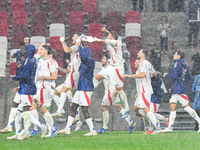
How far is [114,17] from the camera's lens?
2019 centimetres

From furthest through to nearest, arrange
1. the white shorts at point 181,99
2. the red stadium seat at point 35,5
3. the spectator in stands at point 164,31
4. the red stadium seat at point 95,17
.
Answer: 1. the red stadium seat at point 35,5
2. the red stadium seat at point 95,17
3. the spectator in stands at point 164,31
4. the white shorts at point 181,99

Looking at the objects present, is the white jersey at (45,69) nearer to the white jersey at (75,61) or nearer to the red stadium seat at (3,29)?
the white jersey at (75,61)

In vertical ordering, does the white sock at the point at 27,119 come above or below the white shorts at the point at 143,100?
below

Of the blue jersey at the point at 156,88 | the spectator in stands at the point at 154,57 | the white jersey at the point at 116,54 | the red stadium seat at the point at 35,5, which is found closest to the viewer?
the white jersey at the point at 116,54

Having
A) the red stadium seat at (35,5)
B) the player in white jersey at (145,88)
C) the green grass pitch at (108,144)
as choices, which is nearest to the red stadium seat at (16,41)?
the red stadium seat at (35,5)

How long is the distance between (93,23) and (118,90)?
8.65 metres

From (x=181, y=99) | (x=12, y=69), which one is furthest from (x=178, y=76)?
(x=12, y=69)

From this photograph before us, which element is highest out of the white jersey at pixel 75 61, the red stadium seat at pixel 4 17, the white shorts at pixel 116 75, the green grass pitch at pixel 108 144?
the red stadium seat at pixel 4 17

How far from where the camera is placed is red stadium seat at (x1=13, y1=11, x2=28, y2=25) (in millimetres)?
20031

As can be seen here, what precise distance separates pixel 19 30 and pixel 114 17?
424 cm

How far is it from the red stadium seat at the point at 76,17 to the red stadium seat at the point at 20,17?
202 cm

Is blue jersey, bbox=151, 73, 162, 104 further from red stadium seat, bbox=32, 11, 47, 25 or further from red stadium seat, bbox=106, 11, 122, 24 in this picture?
red stadium seat, bbox=32, 11, 47, 25

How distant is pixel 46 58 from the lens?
10.5m

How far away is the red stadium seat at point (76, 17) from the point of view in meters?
20.2
